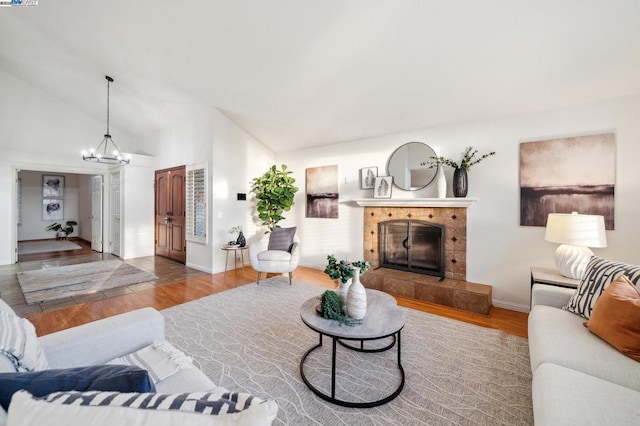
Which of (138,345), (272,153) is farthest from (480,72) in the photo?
(272,153)

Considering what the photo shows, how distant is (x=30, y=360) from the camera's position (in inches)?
39.4

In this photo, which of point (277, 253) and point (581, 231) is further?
point (277, 253)

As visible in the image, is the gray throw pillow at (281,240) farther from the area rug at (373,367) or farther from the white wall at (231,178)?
the area rug at (373,367)

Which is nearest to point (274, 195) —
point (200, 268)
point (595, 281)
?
point (200, 268)

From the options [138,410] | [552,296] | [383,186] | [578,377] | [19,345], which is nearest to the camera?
[138,410]

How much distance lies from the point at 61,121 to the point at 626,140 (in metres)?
9.69

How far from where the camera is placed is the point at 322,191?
16.8 ft

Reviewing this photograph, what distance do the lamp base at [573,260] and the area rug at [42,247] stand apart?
33.2 ft

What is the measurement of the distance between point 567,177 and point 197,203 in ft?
18.4

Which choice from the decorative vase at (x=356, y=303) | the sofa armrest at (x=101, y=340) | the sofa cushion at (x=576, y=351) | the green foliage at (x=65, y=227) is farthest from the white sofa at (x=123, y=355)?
the green foliage at (x=65, y=227)

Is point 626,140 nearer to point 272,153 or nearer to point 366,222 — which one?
point 366,222

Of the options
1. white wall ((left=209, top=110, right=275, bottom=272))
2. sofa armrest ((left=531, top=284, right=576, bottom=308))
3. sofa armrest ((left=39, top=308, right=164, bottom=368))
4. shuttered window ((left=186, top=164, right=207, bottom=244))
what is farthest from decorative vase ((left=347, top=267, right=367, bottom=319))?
shuttered window ((left=186, top=164, right=207, bottom=244))

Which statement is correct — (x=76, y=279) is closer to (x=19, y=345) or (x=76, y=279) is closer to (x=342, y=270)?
(x=19, y=345)

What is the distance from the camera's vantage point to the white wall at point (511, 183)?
8.96 ft
